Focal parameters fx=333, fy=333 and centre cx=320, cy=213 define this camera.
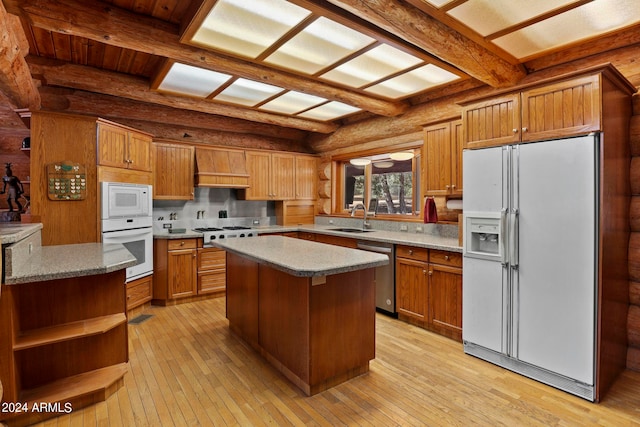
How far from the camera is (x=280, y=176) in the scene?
226 inches

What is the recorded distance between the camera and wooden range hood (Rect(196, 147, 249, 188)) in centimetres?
492

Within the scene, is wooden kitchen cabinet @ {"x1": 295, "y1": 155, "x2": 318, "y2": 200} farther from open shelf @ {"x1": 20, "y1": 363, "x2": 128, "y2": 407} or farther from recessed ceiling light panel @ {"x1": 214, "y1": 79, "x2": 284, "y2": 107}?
open shelf @ {"x1": 20, "y1": 363, "x2": 128, "y2": 407}

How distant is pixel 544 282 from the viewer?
8.05 ft

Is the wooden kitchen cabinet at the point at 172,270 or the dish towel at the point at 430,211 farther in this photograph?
the wooden kitchen cabinet at the point at 172,270

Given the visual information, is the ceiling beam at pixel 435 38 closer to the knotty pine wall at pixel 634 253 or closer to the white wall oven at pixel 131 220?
the knotty pine wall at pixel 634 253

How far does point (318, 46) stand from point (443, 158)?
69.8 inches

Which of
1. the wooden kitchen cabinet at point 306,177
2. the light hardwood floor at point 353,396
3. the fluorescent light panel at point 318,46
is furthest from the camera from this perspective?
the wooden kitchen cabinet at point 306,177

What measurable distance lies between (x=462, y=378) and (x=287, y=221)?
394 cm

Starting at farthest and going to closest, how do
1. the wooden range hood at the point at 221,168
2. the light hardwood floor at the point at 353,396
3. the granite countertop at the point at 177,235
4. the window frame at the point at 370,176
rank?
the wooden range hood at the point at 221,168 → the window frame at the point at 370,176 → the granite countertop at the point at 177,235 → the light hardwood floor at the point at 353,396

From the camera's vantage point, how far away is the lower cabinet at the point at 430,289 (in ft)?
10.4

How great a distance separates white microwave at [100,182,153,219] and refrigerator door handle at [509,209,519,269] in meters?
3.94

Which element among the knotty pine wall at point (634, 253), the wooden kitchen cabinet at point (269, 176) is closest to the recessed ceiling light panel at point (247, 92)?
the wooden kitchen cabinet at point (269, 176)

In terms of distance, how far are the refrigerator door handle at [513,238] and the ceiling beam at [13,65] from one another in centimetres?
369

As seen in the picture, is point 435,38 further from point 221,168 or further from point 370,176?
point 221,168
